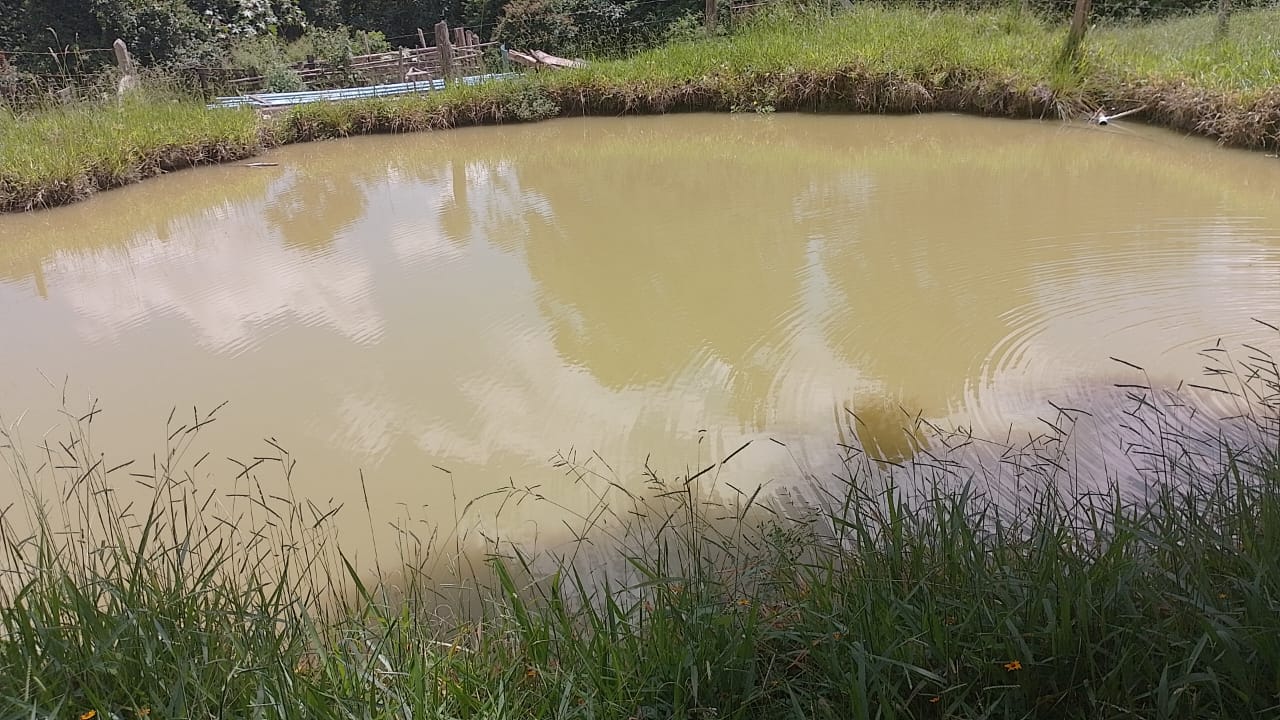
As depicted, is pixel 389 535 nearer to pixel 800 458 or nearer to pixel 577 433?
pixel 577 433

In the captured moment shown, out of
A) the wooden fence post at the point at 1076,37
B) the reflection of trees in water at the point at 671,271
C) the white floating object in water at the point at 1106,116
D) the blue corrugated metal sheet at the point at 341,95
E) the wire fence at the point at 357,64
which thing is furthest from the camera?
the blue corrugated metal sheet at the point at 341,95

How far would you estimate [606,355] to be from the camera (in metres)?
3.65

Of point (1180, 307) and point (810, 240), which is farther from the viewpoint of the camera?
point (810, 240)

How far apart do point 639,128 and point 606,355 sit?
6121 millimetres

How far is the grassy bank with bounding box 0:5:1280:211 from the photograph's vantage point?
22.8 ft

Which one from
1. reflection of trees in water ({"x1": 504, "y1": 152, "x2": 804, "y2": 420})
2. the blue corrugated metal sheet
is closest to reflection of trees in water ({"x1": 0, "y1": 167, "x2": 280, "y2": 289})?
reflection of trees in water ({"x1": 504, "y1": 152, "x2": 804, "y2": 420})

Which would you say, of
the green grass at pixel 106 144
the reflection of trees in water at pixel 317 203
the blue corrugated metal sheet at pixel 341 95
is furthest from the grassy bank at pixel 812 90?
the reflection of trees in water at pixel 317 203

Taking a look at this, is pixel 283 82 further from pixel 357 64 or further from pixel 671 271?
pixel 671 271

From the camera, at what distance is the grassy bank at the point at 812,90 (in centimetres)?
694

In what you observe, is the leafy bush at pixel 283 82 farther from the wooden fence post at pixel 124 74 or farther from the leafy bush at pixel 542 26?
the leafy bush at pixel 542 26

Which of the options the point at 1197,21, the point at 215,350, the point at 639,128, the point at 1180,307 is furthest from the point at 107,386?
the point at 1197,21

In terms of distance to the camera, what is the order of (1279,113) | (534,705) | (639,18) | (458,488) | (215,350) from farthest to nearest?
(639,18), (1279,113), (215,350), (458,488), (534,705)

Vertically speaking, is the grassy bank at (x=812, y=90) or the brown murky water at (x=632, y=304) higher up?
the grassy bank at (x=812, y=90)

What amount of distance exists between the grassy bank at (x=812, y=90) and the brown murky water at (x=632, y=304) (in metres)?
0.35
